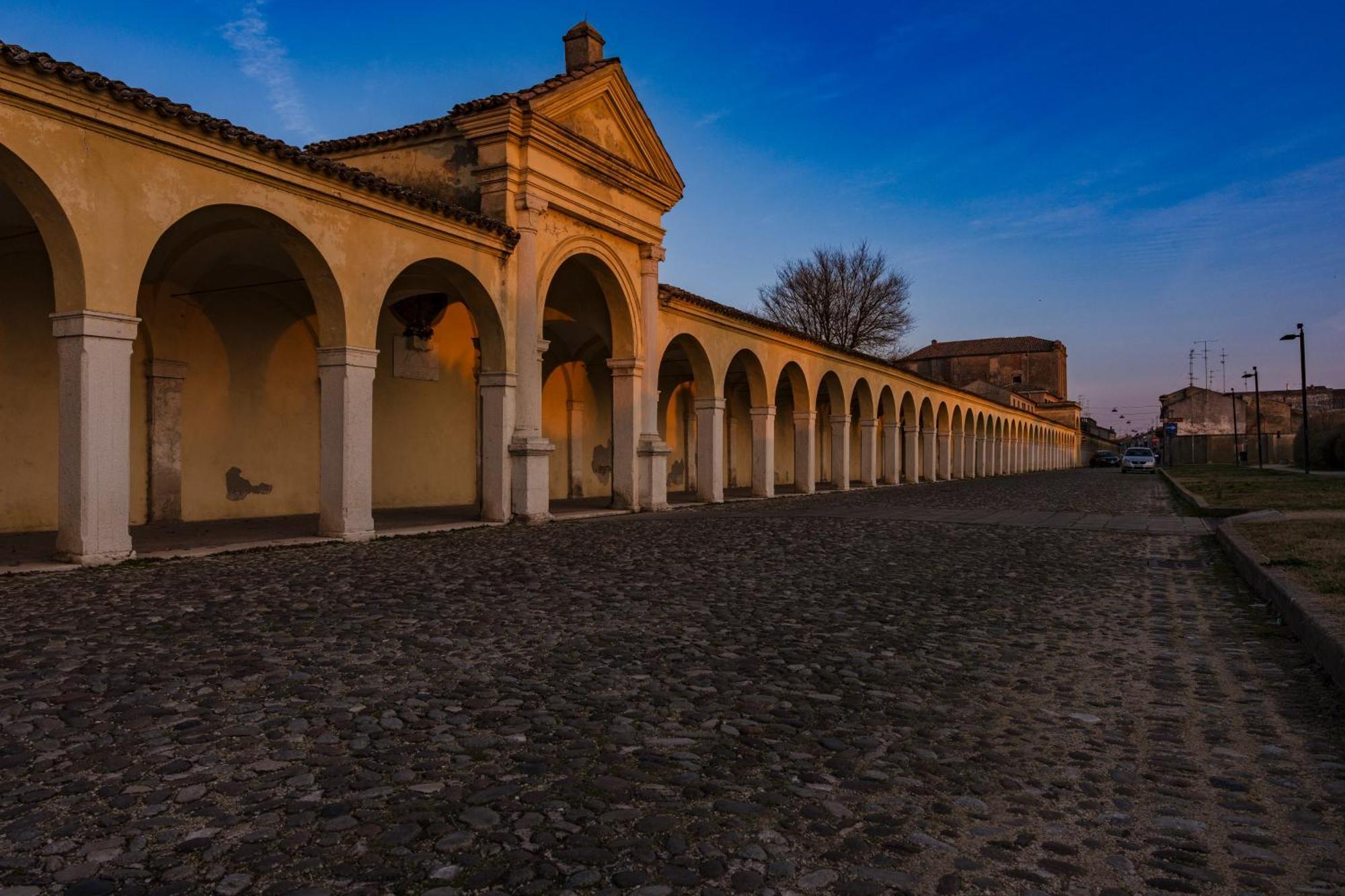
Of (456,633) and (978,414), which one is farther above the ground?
(978,414)

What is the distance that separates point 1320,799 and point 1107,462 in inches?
3083

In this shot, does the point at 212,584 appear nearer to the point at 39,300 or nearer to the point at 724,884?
the point at 724,884

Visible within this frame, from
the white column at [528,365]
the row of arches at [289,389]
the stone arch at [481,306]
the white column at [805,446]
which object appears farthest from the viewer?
the white column at [805,446]

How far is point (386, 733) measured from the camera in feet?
11.0

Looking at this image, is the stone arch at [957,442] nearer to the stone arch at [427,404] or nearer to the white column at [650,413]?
the white column at [650,413]

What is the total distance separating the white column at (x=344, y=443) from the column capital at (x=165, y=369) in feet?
11.1

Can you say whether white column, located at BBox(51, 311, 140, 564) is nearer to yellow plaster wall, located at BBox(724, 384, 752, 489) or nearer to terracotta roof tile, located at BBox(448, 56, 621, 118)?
terracotta roof tile, located at BBox(448, 56, 621, 118)

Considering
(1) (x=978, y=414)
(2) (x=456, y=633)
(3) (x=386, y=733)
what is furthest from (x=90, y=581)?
(1) (x=978, y=414)

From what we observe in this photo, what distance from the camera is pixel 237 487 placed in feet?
45.9

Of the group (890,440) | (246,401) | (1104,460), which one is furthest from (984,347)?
(246,401)

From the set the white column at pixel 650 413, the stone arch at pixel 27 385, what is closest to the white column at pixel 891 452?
the white column at pixel 650 413

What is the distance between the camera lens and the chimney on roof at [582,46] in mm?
16812

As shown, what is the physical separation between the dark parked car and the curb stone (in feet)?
223

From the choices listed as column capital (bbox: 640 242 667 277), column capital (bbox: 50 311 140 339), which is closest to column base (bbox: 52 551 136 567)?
column capital (bbox: 50 311 140 339)
